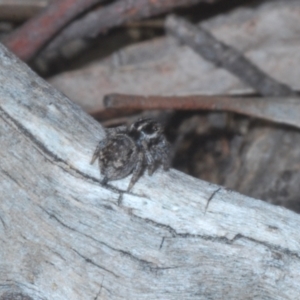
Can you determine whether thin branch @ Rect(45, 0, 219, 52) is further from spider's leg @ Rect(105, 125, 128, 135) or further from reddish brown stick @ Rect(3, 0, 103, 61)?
spider's leg @ Rect(105, 125, 128, 135)

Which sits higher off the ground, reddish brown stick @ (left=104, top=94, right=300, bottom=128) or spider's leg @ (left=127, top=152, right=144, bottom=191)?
reddish brown stick @ (left=104, top=94, right=300, bottom=128)

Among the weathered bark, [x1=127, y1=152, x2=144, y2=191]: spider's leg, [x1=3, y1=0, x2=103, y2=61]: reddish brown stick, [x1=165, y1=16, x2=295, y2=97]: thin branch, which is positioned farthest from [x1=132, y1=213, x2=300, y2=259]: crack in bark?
[x1=3, y1=0, x2=103, y2=61]: reddish brown stick

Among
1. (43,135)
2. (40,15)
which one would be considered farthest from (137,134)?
(40,15)

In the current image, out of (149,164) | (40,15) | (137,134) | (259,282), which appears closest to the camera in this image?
(259,282)

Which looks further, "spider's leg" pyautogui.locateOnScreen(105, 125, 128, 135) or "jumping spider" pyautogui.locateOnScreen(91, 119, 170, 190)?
"spider's leg" pyautogui.locateOnScreen(105, 125, 128, 135)

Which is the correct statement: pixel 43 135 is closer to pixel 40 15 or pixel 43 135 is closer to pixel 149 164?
pixel 149 164

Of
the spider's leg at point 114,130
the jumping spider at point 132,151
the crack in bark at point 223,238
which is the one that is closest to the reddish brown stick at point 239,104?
the jumping spider at point 132,151

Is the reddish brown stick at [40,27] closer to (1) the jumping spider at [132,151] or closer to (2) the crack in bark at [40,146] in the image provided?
(1) the jumping spider at [132,151]
